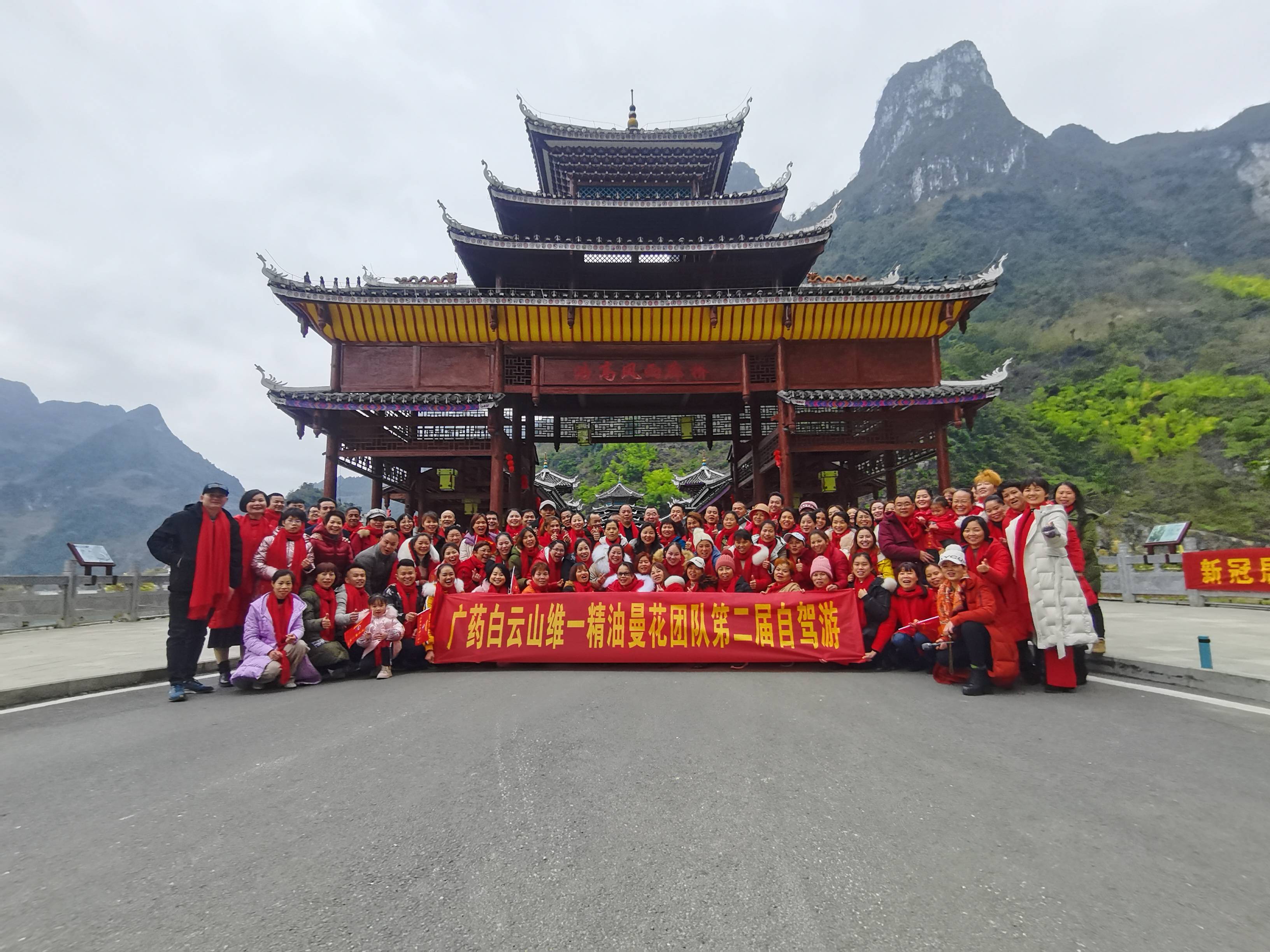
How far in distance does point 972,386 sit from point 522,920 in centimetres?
1524

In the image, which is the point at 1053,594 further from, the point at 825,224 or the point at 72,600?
the point at 72,600

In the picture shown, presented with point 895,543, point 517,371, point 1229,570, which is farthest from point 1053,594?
point 517,371

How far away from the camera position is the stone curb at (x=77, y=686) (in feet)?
18.3

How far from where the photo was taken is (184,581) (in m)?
5.76

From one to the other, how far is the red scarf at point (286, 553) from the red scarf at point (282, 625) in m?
0.42

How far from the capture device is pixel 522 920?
1.95 m

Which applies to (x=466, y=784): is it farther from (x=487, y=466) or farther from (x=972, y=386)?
(x=487, y=466)

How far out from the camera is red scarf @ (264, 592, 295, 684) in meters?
5.92

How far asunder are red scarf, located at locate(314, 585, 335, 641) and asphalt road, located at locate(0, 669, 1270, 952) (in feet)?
5.81

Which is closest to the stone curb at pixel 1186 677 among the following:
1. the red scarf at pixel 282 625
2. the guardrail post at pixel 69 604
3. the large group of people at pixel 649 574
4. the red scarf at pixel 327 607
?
the large group of people at pixel 649 574

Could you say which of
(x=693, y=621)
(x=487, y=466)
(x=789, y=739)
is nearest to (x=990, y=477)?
(x=693, y=621)

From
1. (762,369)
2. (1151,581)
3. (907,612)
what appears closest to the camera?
(907,612)

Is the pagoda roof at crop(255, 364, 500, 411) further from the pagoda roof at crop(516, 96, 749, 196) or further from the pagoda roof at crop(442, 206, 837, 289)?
the pagoda roof at crop(516, 96, 749, 196)

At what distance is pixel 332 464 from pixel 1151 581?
1741 cm
